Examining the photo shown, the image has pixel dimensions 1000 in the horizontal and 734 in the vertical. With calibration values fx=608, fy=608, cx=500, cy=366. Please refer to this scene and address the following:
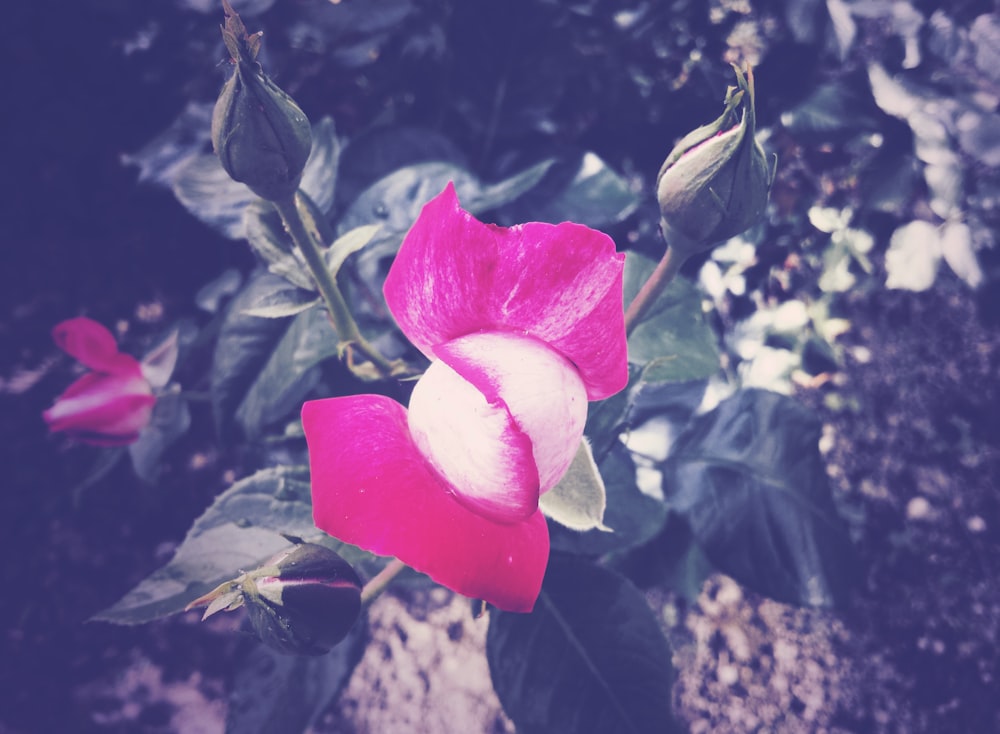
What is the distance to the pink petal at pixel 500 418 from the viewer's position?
283 millimetres

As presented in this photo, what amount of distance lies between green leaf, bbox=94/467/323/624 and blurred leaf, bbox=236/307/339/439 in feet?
0.21

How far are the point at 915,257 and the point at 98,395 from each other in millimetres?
949

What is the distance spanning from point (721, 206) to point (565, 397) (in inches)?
6.8

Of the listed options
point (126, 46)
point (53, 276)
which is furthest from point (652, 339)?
point (53, 276)

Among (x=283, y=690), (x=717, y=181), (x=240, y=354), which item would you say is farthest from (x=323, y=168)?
(x=283, y=690)

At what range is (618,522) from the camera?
2.05 feet

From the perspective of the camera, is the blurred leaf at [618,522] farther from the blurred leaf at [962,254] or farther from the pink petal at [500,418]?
the blurred leaf at [962,254]

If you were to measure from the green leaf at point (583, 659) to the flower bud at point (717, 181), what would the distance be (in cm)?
38

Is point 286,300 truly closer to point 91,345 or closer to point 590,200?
point 91,345

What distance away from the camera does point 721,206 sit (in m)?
0.38

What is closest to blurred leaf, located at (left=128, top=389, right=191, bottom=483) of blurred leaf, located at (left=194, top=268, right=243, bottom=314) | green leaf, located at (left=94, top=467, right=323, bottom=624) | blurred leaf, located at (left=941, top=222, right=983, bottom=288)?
blurred leaf, located at (left=194, top=268, right=243, bottom=314)

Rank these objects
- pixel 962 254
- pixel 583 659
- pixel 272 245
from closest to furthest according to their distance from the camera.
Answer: pixel 272 245
pixel 583 659
pixel 962 254

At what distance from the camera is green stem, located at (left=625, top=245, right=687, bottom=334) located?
17.4 inches

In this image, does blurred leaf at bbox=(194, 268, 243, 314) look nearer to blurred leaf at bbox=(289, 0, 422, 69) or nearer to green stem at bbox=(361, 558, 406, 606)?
blurred leaf at bbox=(289, 0, 422, 69)
